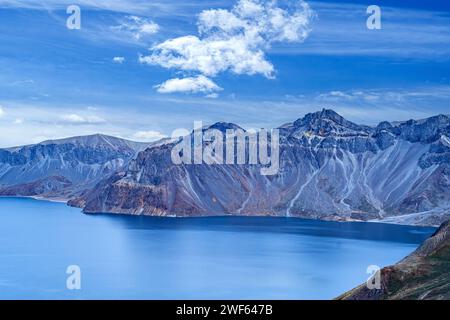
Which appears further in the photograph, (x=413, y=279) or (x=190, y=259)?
(x=190, y=259)

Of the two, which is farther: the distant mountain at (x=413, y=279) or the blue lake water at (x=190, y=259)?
the blue lake water at (x=190, y=259)

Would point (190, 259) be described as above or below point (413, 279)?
below

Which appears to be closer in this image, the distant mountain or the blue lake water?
the distant mountain

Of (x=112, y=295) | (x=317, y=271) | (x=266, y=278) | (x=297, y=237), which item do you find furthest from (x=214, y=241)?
(x=112, y=295)
